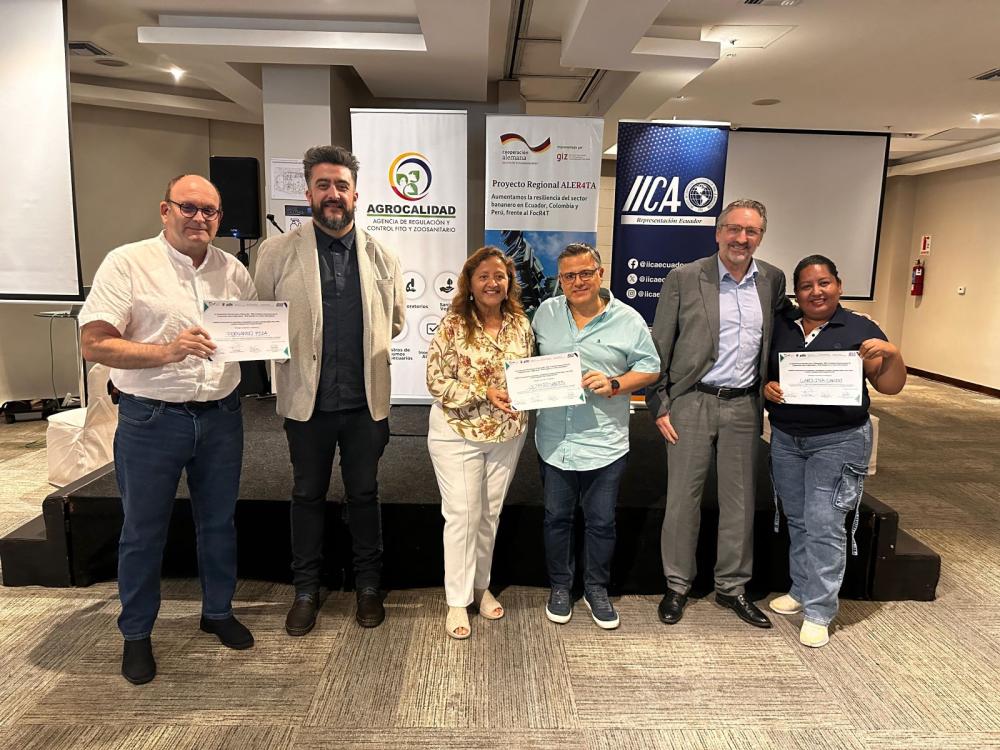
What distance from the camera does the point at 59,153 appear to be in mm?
3695

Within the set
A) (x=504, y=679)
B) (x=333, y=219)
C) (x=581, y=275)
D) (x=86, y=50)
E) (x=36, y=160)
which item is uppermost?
(x=86, y=50)

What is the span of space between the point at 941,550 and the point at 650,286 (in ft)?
7.63

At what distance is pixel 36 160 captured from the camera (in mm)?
3691

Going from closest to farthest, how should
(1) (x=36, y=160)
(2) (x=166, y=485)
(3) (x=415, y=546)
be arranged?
(2) (x=166, y=485) < (3) (x=415, y=546) < (1) (x=36, y=160)

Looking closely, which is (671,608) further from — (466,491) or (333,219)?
(333,219)

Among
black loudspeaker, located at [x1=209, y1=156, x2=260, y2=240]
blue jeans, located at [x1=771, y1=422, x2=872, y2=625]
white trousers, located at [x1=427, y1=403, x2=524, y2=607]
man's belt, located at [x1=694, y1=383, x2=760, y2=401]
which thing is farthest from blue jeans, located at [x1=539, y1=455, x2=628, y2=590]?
black loudspeaker, located at [x1=209, y1=156, x2=260, y2=240]

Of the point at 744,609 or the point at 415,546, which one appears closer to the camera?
the point at 744,609

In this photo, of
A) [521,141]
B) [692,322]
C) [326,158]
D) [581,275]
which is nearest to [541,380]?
[581,275]

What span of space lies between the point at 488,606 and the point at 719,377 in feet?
4.21

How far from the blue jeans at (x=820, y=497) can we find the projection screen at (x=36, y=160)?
3778mm

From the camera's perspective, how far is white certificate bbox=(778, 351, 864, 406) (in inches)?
91.0

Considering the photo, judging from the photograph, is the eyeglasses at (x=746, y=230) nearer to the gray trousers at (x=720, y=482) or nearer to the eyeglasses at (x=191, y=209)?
the gray trousers at (x=720, y=482)

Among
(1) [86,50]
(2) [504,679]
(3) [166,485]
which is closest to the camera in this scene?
(3) [166,485]

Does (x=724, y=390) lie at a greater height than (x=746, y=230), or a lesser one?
lesser
